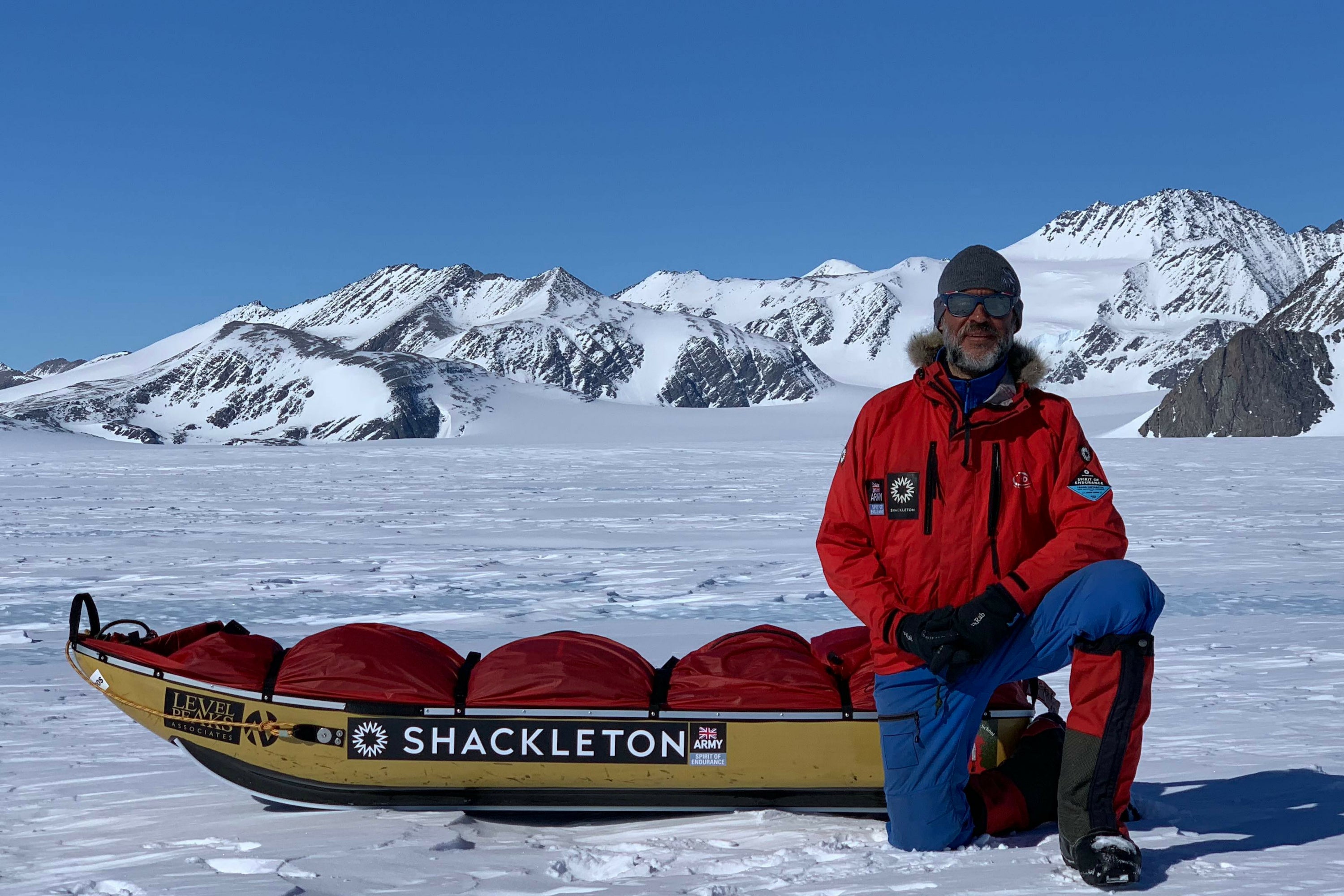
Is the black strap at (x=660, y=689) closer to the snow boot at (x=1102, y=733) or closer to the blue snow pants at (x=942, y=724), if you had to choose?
the blue snow pants at (x=942, y=724)

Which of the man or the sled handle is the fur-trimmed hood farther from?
the sled handle

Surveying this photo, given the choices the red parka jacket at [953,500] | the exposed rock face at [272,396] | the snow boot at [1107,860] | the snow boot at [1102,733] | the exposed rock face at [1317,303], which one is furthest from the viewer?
the exposed rock face at [272,396]

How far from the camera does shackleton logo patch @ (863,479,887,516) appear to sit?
2.86 metres

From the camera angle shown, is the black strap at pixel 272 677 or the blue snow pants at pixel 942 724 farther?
the black strap at pixel 272 677

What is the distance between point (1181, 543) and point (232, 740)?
869 centimetres

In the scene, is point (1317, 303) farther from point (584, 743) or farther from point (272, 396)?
point (272, 396)

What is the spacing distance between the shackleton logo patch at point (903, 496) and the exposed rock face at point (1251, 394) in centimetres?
7142

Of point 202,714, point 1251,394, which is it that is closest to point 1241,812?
point 202,714

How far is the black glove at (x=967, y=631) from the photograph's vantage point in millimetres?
2559

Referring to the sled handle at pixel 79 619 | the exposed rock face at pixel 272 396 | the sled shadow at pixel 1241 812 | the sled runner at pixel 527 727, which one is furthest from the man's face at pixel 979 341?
the exposed rock face at pixel 272 396

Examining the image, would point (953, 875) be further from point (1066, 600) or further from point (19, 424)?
point (19, 424)

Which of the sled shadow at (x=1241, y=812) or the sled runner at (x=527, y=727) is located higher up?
the sled runner at (x=527, y=727)

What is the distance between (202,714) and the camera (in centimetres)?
315

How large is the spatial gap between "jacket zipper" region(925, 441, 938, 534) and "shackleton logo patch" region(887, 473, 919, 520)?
0.07 feet
